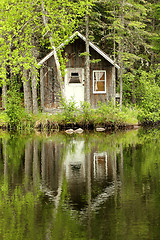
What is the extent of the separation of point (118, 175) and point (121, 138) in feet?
32.3

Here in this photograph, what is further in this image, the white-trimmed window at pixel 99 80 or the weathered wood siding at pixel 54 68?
the white-trimmed window at pixel 99 80

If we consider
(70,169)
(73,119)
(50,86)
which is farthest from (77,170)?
(50,86)

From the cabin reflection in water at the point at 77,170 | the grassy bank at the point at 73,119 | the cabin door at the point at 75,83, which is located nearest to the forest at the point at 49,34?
the grassy bank at the point at 73,119

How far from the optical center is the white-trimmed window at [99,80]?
33312 millimetres

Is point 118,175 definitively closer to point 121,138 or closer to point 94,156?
point 94,156

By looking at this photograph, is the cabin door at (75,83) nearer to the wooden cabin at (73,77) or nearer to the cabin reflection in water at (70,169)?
the wooden cabin at (73,77)

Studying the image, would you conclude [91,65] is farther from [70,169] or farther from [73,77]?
[70,169]

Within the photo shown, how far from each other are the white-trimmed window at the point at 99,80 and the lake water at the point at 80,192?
1455cm

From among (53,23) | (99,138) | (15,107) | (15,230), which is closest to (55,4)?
(53,23)

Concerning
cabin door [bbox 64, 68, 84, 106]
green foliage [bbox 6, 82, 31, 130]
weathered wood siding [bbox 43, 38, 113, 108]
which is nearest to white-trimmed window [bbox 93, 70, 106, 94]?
weathered wood siding [bbox 43, 38, 113, 108]

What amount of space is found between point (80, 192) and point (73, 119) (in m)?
17.2

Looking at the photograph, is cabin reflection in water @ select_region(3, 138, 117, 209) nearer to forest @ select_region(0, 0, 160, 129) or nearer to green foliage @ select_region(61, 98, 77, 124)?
green foliage @ select_region(61, 98, 77, 124)

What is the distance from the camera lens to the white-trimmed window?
109 feet

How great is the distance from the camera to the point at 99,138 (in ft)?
73.4
